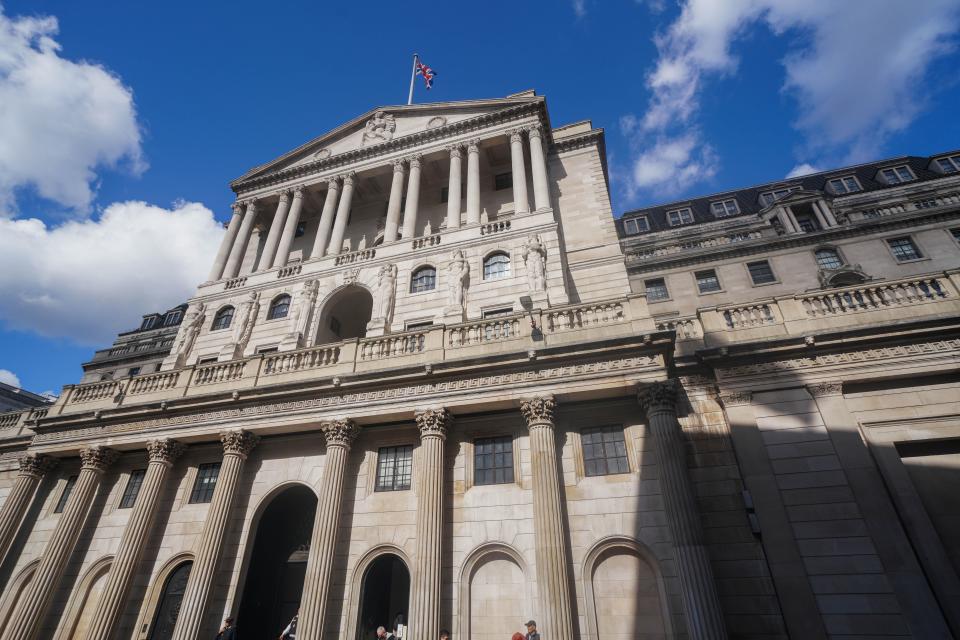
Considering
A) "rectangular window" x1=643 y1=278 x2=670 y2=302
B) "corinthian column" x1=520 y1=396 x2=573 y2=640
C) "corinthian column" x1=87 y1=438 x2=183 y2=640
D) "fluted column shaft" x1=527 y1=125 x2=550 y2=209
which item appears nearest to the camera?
"corinthian column" x1=520 y1=396 x2=573 y2=640

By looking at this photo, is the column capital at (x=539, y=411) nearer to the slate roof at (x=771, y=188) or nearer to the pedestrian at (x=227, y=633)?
the pedestrian at (x=227, y=633)

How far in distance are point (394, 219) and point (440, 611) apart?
18.7 m

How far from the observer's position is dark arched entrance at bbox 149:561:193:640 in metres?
15.0

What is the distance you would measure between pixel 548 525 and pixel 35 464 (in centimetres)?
2232

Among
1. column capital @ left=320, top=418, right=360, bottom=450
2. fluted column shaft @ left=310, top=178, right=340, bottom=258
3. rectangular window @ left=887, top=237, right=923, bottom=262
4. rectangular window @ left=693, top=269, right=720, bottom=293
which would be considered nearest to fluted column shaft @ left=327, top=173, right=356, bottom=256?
fluted column shaft @ left=310, top=178, right=340, bottom=258

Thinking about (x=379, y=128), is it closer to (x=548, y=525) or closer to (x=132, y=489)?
(x=132, y=489)

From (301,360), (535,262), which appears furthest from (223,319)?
(535,262)

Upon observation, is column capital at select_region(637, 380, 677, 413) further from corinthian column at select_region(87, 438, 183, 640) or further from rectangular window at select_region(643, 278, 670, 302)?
rectangular window at select_region(643, 278, 670, 302)

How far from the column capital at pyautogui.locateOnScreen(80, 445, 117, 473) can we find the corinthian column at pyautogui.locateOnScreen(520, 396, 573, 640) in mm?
17464

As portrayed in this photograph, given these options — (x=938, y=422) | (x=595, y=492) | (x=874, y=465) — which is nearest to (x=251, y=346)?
(x=595, y=492)

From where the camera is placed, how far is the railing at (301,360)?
56.6 feet

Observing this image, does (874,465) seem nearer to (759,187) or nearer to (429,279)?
(429,279)

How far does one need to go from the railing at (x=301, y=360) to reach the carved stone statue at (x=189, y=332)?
8098 mm

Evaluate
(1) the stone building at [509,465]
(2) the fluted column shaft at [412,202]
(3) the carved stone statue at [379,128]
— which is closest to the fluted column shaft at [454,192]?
(1) the stone building at [509,465]
